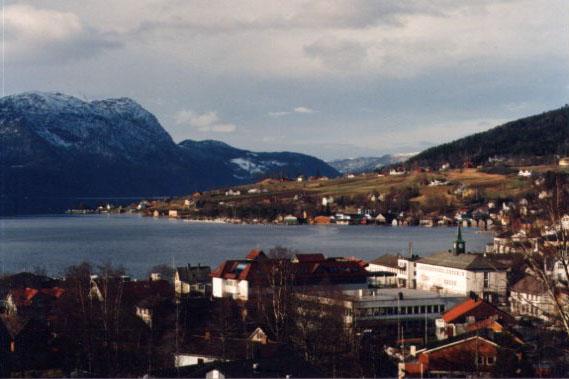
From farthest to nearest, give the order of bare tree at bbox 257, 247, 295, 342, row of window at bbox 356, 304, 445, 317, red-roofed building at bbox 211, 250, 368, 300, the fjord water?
the fjord water < red-roofed building at bbox 211, 250, 368, 300 < row of window at bbox 356, 304, 445, 317 < bare tree at bbox 257, 247, 295, 342

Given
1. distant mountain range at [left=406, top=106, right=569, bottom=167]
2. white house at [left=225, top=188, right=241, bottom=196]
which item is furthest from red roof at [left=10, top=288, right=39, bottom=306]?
white house at [left=225, top=188, right=241, bottom=196]

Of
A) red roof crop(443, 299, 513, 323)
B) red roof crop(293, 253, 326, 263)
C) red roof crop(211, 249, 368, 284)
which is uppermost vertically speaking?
red roof crop(293, 253, 326, 263)

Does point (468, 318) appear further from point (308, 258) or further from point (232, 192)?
point (232, 192)

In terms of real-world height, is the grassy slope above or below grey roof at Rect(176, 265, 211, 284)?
above

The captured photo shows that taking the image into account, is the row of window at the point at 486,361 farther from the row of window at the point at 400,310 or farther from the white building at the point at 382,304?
the row of window at the point at 400,310

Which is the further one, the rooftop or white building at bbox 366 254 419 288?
white building at bbox 366 254 419 288

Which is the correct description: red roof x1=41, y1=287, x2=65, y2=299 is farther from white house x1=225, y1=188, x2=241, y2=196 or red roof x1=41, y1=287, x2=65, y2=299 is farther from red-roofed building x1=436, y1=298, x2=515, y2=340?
white house x1=225, y1=188, x2=241, y2=196
